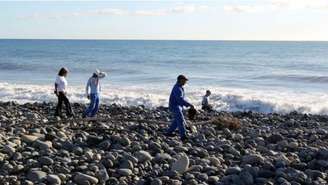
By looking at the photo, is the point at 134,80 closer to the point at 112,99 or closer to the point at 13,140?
the point at 112,99

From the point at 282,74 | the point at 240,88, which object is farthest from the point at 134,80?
the point at 282,74

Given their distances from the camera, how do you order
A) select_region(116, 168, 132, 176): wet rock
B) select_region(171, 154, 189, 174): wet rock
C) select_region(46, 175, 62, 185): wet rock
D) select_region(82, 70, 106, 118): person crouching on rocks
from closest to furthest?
select_region(46, 175, 62, 185): wet rock < select_region(116, 168, 132, 176): wet rock < select_region(171, 154, 189, 174): wet rock < select_region(82, 70, 106, 118): person crouching on rocks

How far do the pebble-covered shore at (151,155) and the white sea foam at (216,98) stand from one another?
40.4 ft

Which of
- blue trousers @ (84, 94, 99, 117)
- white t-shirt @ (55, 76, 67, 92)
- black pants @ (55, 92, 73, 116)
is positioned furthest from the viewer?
black pants @ (55, 92, 73, 116)

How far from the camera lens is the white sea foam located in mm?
28531

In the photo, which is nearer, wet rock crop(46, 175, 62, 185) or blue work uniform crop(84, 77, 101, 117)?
wet rock crop(46, 175, 62, 185)

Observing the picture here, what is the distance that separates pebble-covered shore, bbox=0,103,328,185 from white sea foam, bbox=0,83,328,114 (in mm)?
12324

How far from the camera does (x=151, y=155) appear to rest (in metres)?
11.6

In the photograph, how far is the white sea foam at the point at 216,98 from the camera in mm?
28531

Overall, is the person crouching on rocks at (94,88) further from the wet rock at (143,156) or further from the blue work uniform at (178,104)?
the wet rock at (143,156)

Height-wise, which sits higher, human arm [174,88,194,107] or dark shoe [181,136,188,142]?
human arm [174,88,194,107]

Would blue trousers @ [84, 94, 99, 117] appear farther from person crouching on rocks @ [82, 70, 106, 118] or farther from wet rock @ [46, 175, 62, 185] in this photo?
wet rock @ [46, 175, 62, 185]

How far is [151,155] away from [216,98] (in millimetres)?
20029

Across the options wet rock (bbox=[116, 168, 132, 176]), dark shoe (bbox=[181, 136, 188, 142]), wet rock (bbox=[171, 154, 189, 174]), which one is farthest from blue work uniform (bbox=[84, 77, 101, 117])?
wet rock (bbox=[116, 168, 132, 176])
